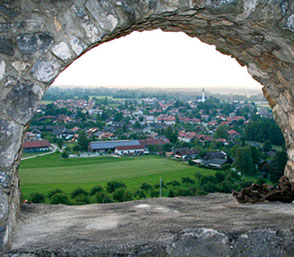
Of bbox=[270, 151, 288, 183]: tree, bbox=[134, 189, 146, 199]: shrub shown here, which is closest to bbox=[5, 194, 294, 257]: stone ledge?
bbox=[270, 151, 288, 183]: tree

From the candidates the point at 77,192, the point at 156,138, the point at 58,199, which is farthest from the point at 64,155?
the point at 58,199

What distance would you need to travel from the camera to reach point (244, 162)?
51.1 ft

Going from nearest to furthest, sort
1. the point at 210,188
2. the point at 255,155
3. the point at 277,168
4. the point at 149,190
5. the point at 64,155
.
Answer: the point at 277,168
the point at 210,188
the point at 149,190
the point at 255,155
the point at 64,155

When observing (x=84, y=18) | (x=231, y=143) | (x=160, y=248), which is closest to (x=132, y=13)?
(x=84, y=18)

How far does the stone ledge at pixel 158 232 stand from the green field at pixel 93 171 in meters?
11.9

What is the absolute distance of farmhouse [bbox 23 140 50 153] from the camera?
20875 mm

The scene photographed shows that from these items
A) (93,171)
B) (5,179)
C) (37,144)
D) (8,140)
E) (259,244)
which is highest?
(8,140)

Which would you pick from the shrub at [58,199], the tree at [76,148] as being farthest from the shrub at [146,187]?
the tree at [76,148]

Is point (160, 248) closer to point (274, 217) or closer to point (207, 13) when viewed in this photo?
point (274, 217)

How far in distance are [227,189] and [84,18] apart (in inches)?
428

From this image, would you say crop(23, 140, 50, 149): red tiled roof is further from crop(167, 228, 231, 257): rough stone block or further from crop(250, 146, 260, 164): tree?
crop(167, 228, 231, 257): rough stone block

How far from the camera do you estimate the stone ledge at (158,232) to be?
1812mm

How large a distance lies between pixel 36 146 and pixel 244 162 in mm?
13011

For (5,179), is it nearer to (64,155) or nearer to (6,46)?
(6,46)
